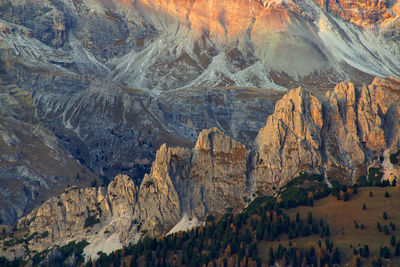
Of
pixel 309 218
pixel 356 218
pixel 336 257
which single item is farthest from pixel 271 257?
pixel 356 218

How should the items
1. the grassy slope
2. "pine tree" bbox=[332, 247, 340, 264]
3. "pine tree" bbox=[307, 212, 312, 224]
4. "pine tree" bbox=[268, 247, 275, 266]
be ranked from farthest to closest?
"pine tree" bbox=[307, 212, 312, 224] → "pine tree" bbox=[268, 247, 275, 266] → the grassy slope → "pine tree" bbox=[332, 247, 340, 264]

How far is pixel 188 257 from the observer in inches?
6934

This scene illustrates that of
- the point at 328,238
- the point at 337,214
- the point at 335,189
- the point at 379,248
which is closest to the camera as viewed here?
the point at 379,248

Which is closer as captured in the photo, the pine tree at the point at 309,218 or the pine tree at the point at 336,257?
the pine tree at the point at 336,257

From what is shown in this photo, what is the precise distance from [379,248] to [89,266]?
6546 cm

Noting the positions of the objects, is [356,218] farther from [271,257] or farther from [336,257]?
[271,257]

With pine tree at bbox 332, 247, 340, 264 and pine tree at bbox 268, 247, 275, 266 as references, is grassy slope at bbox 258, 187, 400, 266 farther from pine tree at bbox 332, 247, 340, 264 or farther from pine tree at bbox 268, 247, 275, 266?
pine tree at bbox 268, 247, 275, 266

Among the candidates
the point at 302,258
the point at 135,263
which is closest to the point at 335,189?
the point at 302,258

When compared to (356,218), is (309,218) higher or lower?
lower

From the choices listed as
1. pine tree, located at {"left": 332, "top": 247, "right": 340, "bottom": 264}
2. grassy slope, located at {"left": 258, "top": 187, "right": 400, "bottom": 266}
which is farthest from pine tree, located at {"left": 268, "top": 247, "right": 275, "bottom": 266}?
pine tree, located at {"left": 332, "top": 247, "right": 340, "bottom": 264}

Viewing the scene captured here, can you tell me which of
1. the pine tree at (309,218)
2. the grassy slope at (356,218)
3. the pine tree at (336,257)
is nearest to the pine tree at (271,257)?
the grassy slope at (356,218)

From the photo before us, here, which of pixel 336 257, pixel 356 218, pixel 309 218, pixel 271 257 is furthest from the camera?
pixel 309 218

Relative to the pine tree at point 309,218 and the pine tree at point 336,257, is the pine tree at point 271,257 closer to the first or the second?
the pine tree at point 336,257

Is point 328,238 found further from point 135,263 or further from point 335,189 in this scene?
point 135,263
